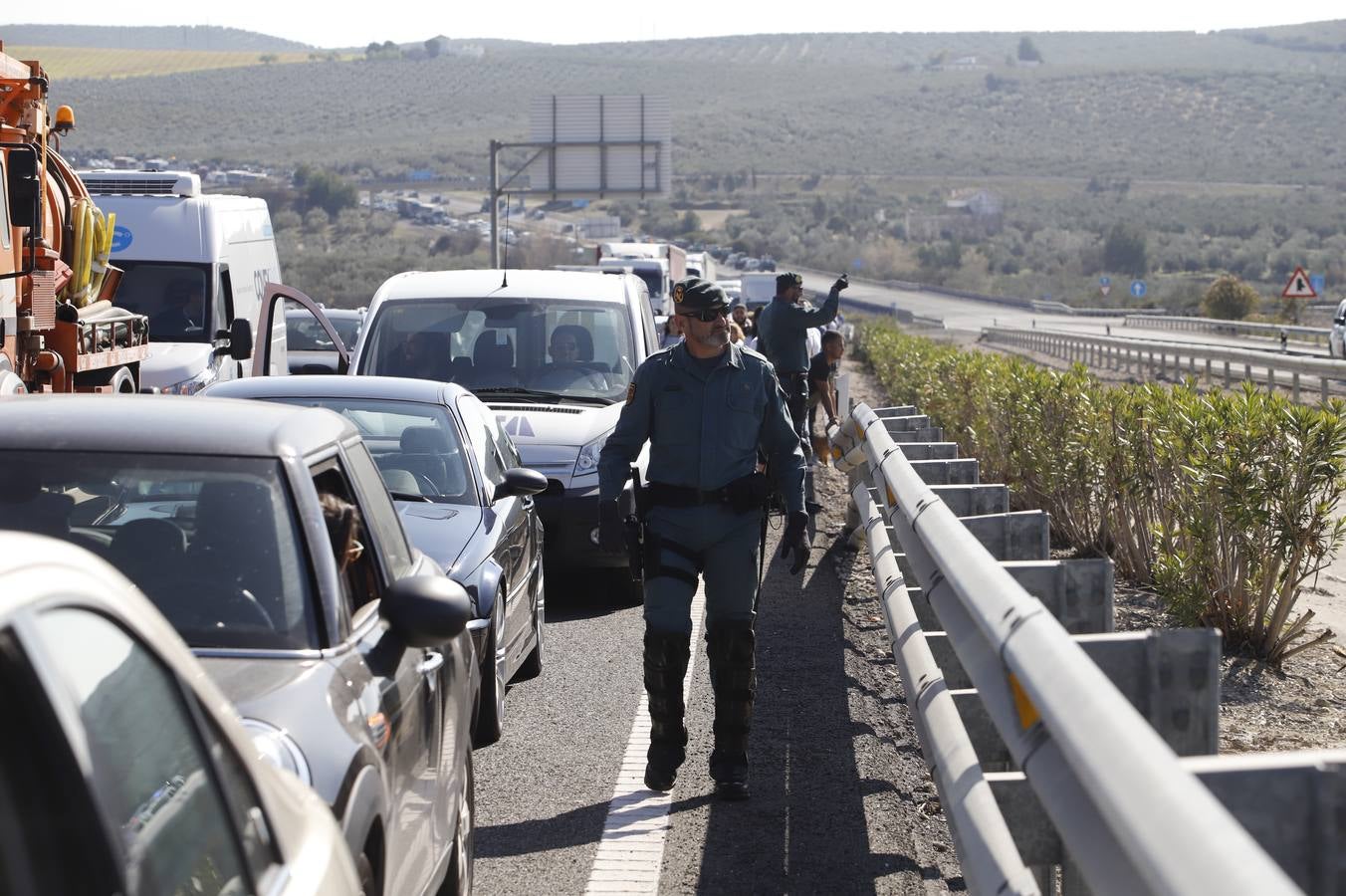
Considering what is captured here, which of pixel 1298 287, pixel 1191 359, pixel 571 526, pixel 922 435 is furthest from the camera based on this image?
pixel 1298 287

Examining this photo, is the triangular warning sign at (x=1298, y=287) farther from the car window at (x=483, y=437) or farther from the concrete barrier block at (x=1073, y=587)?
the concrete barrier block at (x=1073, y=587)

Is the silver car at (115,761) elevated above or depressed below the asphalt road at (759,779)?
above

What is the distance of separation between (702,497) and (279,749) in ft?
11.7

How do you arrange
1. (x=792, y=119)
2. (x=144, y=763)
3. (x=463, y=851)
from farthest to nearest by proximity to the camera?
(x=792, y=119)
(x=463, y=851)
(x=144, y=763)

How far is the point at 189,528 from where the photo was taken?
4.16 metres

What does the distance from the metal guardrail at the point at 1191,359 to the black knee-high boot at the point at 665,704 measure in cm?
956

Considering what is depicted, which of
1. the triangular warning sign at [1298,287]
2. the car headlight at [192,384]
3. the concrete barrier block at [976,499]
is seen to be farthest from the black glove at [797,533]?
the triangular warning sign at [1298,287]

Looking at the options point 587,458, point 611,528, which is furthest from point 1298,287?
point 611,528

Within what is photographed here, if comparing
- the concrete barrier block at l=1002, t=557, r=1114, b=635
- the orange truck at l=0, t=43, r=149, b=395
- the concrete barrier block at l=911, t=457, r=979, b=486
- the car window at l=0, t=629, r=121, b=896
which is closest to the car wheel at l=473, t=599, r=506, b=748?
the concrete barrier block at l=911, t=457, r=979, b=486

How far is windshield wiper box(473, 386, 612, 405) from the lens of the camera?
38.7 feet

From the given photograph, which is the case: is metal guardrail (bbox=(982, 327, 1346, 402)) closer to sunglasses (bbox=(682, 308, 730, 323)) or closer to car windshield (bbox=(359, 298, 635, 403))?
car windshield (bbox=(359, 298, 635, 403))

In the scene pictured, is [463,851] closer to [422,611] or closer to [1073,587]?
[422,611]

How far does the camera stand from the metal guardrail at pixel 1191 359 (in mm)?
25891

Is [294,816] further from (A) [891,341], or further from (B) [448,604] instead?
(A) [891,341]
